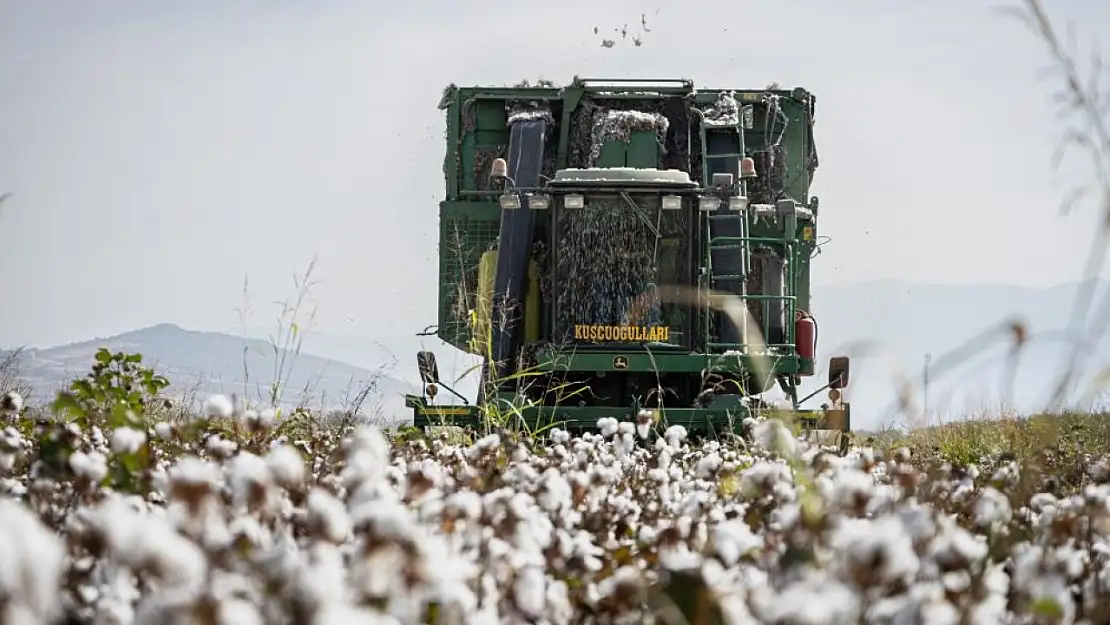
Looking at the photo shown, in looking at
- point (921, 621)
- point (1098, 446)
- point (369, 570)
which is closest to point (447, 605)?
point (369, 570)

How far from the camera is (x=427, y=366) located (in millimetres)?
13570

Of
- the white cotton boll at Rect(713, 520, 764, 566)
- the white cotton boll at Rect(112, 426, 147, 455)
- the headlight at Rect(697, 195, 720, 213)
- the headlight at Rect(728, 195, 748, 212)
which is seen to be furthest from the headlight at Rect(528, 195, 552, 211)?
the white cotton boll at Rect(713, 520, 764, 566)

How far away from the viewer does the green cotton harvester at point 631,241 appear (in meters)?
13.3

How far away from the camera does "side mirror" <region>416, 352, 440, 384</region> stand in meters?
13.4

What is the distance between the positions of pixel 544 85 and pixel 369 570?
12599 mm

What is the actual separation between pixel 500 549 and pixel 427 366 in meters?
10.6

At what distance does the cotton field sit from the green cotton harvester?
310 inches

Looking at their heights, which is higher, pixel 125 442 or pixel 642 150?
pixel 642 150

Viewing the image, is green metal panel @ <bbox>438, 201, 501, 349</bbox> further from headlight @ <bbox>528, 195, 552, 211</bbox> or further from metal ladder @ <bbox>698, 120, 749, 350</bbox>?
metal ladder @ <bbox>698, 120, 749, 350</bbox>

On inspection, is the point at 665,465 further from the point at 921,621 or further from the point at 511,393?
the point at 511,393

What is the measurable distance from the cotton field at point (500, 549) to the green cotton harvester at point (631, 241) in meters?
7.87

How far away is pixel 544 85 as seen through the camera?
47.8 ft

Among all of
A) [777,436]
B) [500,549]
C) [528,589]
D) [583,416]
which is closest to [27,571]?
[528,589]

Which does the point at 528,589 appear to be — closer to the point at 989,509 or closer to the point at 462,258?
the point at 989,509
